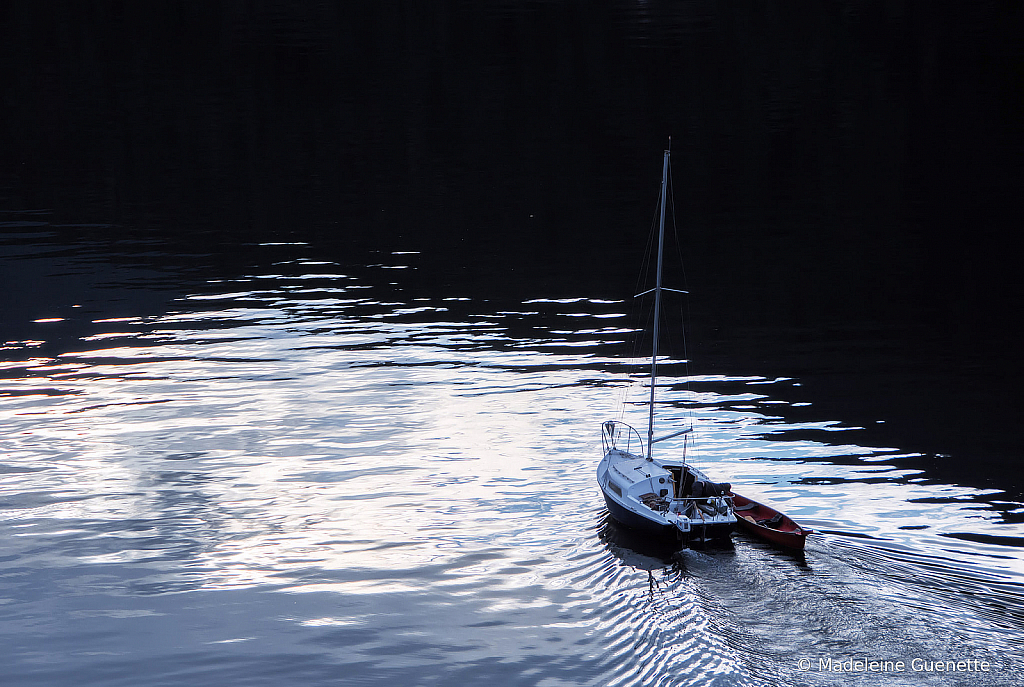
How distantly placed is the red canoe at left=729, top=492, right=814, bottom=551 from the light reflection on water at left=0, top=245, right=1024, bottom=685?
576 mm

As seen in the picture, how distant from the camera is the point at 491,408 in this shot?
49.2m

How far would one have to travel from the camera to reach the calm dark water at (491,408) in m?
29.7

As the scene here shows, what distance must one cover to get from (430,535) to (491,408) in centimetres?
1325

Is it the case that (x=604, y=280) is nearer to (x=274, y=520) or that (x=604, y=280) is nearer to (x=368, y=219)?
(x=368, y=219)

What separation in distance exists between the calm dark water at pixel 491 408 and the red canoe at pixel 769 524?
2.95 ft

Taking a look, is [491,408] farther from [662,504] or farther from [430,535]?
[662,504]

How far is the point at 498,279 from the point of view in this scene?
74.9 m

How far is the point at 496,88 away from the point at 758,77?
45595 mm

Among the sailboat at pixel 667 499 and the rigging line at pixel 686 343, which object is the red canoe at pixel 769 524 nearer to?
the sailboat at pixel 667 499

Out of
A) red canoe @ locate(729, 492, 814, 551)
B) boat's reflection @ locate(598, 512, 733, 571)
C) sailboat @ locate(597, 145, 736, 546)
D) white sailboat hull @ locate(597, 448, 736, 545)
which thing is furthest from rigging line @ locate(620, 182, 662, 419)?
red canoe @ locate(729, 492, 814, 551)

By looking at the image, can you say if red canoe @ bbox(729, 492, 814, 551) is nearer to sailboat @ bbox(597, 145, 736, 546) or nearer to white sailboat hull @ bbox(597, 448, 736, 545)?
sailboat @ bbox(597, 145, 736, 546)

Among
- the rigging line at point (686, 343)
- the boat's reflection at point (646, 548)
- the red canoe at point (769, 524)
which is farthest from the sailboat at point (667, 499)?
the rigging line at point (686, 343)

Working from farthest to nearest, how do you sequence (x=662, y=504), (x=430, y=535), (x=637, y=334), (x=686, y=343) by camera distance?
(x=637, y=334) → (x=686, y=343) → (x=430, y=535) → (x=662, y=504)

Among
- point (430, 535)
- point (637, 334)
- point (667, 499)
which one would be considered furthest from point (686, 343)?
point (430, 535)
